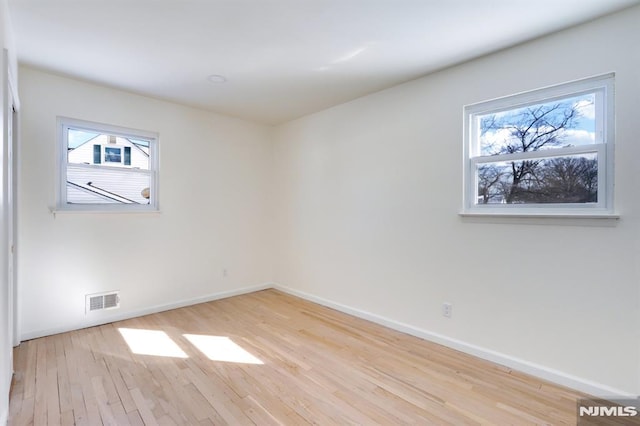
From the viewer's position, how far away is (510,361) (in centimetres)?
246

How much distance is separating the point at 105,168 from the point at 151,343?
6.50ft

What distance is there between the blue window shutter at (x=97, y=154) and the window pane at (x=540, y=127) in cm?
393

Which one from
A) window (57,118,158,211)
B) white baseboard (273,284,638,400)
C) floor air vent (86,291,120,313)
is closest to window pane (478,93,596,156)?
white baseboard (273,284,638,400)

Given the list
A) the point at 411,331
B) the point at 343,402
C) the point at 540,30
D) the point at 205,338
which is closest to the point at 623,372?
the point at 411,331

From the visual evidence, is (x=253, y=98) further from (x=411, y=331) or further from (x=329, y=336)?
(x=411, y=331)

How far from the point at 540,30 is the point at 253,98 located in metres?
2.79

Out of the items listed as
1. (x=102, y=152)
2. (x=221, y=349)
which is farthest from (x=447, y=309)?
(x=102, y=152)

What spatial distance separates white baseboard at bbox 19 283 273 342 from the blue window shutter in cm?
170

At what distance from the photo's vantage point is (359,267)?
3.64m

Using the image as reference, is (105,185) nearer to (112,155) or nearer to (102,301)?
(112,155)

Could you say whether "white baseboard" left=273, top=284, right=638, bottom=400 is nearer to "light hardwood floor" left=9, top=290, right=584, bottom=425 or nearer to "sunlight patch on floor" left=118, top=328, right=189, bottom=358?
"light hardwood floor" left=9, top=290, right=584, bottom=425

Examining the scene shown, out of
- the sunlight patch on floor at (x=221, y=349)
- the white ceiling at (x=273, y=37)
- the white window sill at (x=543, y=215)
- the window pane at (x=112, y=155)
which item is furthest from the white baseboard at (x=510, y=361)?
the window pane at (x=112, y=155)

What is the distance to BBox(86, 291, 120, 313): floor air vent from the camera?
3.25 m

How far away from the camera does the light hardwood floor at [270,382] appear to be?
1898mm
